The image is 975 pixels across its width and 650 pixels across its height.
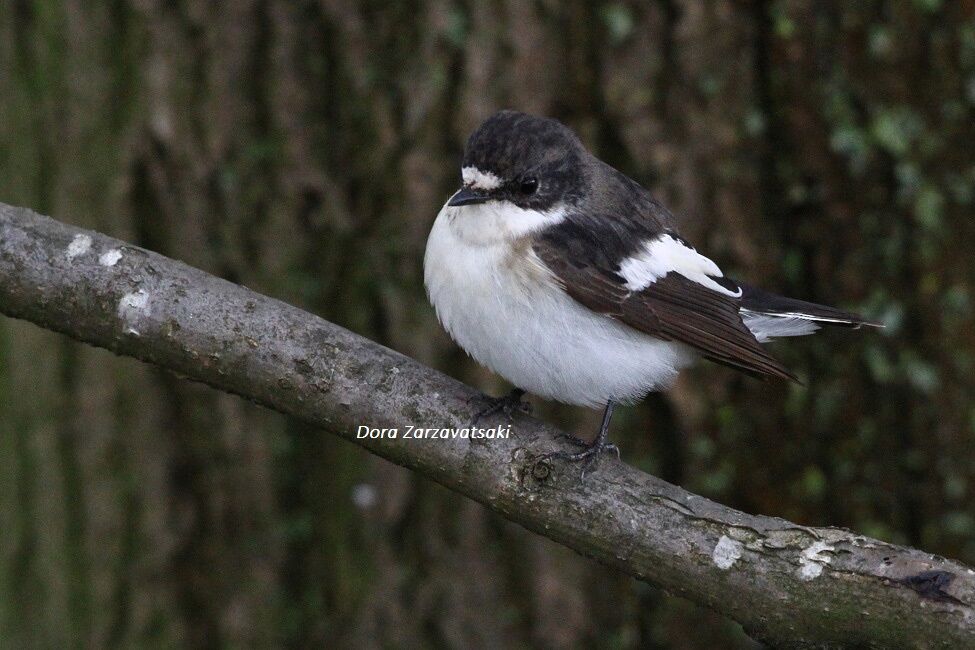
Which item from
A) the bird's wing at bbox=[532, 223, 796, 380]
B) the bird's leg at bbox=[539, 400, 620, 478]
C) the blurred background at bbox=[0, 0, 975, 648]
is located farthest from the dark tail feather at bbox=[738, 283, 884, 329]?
the bird's leg at bbox=[539, 400, 620, 478]

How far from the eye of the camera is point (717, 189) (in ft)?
13.4

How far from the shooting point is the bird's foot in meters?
2.71

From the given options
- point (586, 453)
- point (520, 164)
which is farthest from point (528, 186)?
point (586, 453)

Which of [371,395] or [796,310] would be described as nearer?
[371,395]

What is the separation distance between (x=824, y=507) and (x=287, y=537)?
2134 mm

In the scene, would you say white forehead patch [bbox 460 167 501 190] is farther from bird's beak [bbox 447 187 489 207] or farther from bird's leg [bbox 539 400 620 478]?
bird's leg [bbox 539 400 620 478]

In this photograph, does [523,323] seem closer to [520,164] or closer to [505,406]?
[505,406]

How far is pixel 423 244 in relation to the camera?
4.11 m

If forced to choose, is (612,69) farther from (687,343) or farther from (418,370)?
(418,370)

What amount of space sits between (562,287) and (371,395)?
26.9 inches

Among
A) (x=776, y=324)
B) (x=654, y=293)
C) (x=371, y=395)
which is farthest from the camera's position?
(x=776, y=324)

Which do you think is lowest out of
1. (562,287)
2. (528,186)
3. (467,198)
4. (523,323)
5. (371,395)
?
(371,395)

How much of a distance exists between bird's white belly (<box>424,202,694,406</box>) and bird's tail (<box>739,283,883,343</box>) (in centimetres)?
44

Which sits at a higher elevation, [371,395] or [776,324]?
[776,324]
